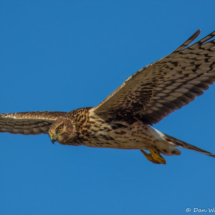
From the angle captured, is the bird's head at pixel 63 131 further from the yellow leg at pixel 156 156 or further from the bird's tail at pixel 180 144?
the bird's tail at pixel 180 144

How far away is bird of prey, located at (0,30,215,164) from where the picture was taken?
7000 millimetres

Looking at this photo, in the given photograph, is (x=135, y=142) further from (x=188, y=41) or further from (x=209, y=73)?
(x=188, y=41)

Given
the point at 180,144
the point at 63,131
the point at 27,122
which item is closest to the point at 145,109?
the point at 180,144

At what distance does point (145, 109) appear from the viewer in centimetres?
783

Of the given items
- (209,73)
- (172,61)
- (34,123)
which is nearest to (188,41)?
(172,61)

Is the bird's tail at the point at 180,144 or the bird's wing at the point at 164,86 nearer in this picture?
the bird's wing at the point at 164,86

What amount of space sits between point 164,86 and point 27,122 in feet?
12.4

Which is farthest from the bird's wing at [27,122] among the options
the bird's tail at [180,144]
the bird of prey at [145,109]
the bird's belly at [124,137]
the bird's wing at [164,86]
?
the bird's tail at [180,144]

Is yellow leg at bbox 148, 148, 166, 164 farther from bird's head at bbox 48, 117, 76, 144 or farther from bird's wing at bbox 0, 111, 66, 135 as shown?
bird's wing at bbox 0, 111, 66, 135

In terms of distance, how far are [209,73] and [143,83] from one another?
3.64 feet

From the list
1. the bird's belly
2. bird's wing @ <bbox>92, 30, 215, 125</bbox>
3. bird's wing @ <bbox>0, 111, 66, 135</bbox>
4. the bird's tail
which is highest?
bird's wing @ <bbox>0, 111, 66, 135</bbox>

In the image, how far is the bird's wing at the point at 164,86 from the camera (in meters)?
6.81

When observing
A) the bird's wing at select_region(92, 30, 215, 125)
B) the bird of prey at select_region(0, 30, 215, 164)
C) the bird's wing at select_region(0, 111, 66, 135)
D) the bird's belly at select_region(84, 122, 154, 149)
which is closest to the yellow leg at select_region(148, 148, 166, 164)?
the bird of prey at select_region(0, 30, 215, 164)

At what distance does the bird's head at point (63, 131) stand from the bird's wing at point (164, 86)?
0.58 meters
